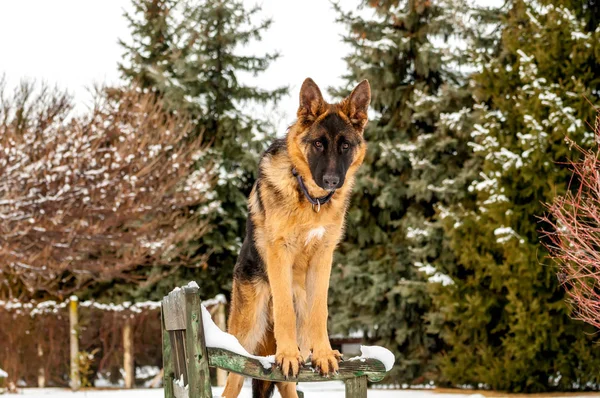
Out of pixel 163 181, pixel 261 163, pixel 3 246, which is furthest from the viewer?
pixel 163 181

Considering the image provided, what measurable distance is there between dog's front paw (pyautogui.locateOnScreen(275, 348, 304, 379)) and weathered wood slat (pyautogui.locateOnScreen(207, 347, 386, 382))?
0.11 feet

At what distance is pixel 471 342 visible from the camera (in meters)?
15.5

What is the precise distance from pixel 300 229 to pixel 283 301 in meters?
0.42

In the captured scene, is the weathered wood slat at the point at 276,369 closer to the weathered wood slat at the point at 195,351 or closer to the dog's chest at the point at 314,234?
the weathered wood slat at the point at 195,351

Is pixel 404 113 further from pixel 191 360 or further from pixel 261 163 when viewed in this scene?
pixel 191 360

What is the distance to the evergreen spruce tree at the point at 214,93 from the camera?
71.8ft

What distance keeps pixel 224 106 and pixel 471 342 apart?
10703 mm

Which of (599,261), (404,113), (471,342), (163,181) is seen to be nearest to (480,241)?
(471,342)

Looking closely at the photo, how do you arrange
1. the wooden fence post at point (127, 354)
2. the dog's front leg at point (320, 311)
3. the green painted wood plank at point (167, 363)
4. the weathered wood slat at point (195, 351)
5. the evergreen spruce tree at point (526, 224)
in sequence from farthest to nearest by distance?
the wooden fence post at point (127, 354), the evergreen spruce tree at point (526, 224), the green painted wood plank at point (167, 363), the dog's front leg at point (320, 311), the weathered wood slat at point (195, 351)

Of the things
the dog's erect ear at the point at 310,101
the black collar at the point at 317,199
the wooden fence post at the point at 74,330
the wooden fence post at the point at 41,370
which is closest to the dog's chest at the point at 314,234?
the black collar at the point at 317,199

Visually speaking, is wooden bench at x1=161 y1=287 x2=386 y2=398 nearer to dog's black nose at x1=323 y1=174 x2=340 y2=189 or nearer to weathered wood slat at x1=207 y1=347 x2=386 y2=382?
weathered wood slat at x1=207 y1=347 x2=386 y2=382

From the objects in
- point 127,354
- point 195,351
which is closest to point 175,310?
point 195,351

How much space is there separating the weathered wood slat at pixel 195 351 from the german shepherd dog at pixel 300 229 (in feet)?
2.57

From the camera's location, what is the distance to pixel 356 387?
156 inches
